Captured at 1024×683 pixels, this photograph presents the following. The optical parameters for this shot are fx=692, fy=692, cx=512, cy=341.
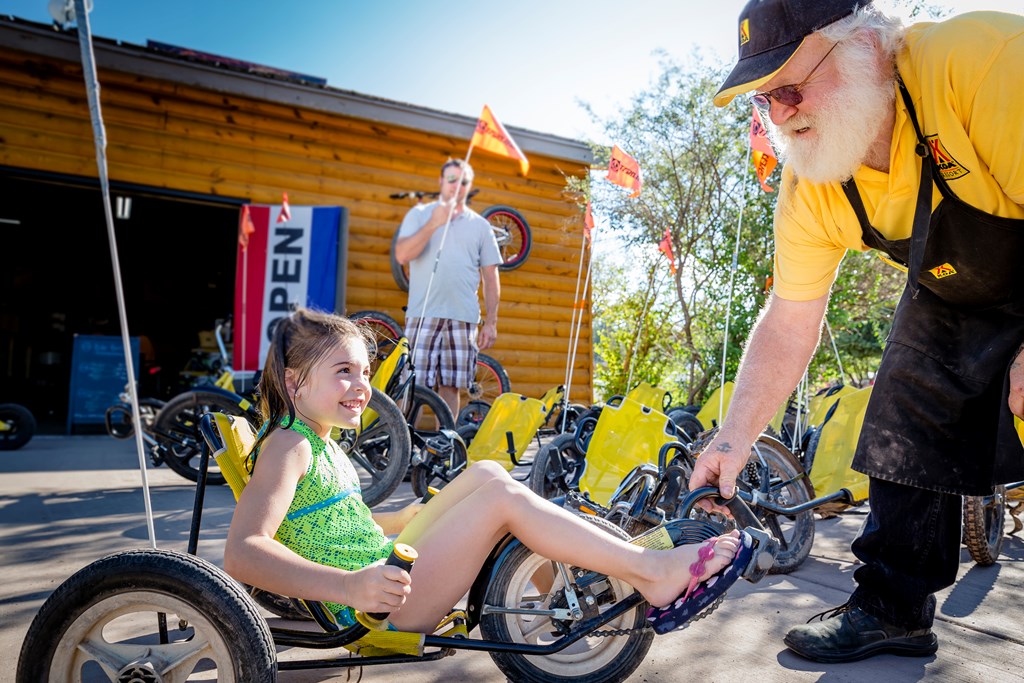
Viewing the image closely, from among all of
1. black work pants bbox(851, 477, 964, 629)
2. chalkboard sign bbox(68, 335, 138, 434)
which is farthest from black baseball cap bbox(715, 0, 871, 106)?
chalkboard sign bbox(68, 335, 138, 434)

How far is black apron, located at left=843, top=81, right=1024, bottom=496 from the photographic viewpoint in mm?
1649

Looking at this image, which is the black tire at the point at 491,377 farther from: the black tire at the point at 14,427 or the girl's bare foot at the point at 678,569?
the girl's bare foot at the point at 678,569

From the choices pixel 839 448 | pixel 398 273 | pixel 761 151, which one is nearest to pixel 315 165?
pixel 398 273

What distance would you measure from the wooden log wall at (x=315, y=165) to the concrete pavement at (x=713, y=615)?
148 inches

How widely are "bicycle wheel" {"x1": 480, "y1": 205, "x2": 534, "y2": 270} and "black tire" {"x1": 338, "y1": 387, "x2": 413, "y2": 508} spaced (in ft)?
15.7

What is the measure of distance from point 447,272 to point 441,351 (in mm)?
552

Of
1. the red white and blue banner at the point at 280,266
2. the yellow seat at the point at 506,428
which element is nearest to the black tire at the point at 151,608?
the yellow seat at the point at 506,428

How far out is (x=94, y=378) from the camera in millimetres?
7180

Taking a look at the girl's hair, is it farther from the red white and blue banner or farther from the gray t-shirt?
the red white and blue banner

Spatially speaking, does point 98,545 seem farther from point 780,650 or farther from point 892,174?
point 892,174

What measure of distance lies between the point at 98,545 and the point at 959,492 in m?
2.97

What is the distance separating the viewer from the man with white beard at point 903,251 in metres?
1.55

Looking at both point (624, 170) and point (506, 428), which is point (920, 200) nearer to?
point (506, 428)

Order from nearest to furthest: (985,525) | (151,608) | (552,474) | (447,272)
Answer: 1. (151,608)
2. (985,525)
3. (552,474)
4. (447,272)
